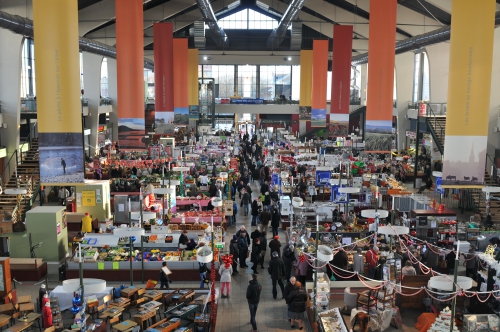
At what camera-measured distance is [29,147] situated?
22719 millimetres

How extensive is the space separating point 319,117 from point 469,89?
15.8 m

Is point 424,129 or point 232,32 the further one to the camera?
point 232,32

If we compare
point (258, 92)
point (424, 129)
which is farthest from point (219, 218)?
point (258, 92)

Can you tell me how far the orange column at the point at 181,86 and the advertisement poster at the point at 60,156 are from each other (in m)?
13.8

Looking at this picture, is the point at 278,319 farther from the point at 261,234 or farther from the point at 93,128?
the point at 93,128

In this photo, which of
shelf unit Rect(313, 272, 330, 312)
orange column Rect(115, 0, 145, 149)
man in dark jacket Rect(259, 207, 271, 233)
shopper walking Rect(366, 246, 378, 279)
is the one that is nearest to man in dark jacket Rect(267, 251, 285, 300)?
shelf unit Rect(313, 272, 330, 312)

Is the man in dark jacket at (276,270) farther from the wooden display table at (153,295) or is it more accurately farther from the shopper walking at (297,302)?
the wooden display table at (153,295)

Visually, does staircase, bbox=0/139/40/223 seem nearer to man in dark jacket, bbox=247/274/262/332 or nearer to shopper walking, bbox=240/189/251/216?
shopper walking, bbox=240/189/251/216

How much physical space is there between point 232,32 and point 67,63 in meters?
30.5

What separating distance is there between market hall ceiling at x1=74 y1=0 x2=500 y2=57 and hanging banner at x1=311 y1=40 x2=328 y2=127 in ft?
15.0

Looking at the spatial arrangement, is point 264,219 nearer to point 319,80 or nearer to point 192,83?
point 319,80

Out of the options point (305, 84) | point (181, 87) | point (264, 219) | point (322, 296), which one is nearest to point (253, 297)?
point (322, 296)

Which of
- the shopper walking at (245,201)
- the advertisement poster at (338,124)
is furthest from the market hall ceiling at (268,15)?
the shopper walking at (245,201)

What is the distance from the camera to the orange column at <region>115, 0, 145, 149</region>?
1527 cm
